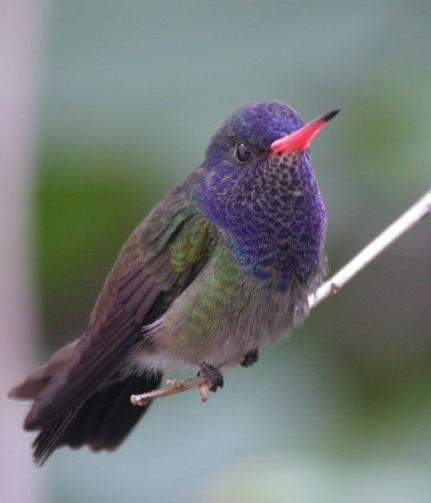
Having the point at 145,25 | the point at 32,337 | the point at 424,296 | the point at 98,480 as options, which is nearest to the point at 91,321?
the point at 32,337

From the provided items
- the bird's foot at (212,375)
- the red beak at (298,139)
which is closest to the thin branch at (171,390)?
the bird's foot at (212,375)

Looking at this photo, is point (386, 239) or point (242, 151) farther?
point (242, 151)

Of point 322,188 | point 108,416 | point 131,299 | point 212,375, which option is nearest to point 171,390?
point 212,375

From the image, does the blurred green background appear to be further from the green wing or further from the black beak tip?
the black beak tip

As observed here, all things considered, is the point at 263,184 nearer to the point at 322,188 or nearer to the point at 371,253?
the point at 371,253

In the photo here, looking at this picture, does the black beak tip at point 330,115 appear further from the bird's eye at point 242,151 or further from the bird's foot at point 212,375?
the bird's foot at point 212,375

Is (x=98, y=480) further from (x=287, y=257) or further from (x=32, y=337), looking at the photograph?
(x=287, y=257)
